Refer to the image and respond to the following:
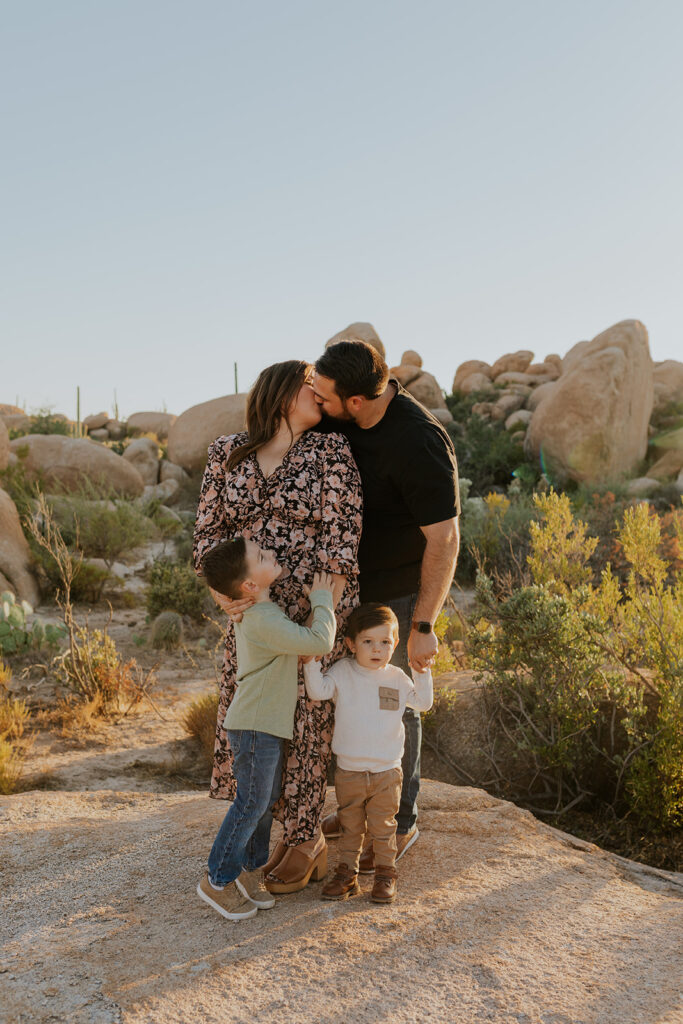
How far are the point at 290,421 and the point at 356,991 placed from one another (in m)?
1.84

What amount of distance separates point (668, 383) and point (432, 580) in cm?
2220

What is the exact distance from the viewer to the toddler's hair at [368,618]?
301 centimetres

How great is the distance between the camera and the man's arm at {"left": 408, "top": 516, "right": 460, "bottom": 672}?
3.09m

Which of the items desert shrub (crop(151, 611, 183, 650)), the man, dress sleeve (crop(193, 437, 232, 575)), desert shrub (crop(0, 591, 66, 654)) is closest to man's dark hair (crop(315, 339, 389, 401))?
the man

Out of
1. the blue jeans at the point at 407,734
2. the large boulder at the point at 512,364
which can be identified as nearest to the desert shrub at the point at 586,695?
the blue jeans at the point at 407,734

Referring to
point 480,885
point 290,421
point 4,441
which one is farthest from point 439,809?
point 4,441

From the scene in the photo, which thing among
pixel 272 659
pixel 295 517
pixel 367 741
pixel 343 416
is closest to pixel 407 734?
pixel 367 741

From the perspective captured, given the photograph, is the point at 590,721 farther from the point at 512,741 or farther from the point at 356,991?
the point at 356,991

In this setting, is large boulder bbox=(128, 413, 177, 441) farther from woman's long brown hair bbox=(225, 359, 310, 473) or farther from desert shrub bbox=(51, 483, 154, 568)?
woman's long brown hair bbox=(225, 359, 310, 473)

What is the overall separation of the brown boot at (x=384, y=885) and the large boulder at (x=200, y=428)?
17.4m

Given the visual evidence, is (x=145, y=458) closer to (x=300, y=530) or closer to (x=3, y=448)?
(x=3, y=448)

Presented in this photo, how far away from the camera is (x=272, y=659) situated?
9.79 feet

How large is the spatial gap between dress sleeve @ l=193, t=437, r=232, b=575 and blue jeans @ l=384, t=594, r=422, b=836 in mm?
723

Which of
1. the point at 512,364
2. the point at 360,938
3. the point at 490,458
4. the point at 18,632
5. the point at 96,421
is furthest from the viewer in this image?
the point at 96,421
